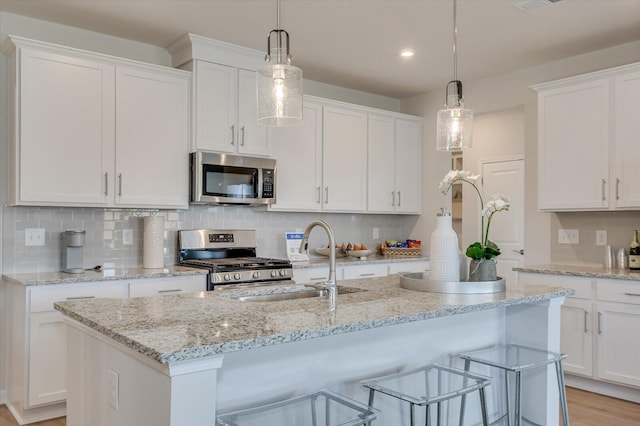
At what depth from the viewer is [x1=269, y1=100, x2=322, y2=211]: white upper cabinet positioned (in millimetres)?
4695

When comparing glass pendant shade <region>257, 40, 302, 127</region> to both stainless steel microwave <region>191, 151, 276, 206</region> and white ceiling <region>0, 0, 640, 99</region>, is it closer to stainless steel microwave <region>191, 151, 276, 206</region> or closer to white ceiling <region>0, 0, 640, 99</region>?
white ceiling <region>0, 0, 640, 99</region>

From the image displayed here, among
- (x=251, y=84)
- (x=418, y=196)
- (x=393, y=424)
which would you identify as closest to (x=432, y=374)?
(x=393, y=424)

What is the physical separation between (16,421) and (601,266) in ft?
14.8

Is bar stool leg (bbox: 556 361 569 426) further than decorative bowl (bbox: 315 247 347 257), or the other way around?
decorative bowl (bbox: 315 247 347 257)

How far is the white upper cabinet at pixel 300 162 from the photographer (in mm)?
4695

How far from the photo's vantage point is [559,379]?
260 centimetres

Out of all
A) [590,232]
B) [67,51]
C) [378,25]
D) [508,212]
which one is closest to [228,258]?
[67,51]

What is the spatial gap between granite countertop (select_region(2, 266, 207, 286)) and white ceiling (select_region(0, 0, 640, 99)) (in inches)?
71.1

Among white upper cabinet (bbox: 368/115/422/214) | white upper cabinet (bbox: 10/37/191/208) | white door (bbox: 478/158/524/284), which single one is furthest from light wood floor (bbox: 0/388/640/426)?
white upper cabinet (bbox: 368/115/422/214)

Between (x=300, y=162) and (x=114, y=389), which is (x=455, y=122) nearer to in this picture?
(x=114, y=389)

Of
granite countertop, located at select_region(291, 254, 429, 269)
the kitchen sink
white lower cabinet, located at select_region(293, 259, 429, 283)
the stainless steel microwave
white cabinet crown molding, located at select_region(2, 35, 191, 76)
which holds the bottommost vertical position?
white lower cabinet, located at select_region(293, 259, 429, 283)

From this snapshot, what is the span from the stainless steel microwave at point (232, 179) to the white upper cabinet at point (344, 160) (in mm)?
692

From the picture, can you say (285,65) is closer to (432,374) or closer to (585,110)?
(432,374)

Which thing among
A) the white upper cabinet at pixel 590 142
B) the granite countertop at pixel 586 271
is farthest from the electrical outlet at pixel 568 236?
the white upper cabinet at pixel 590 142
